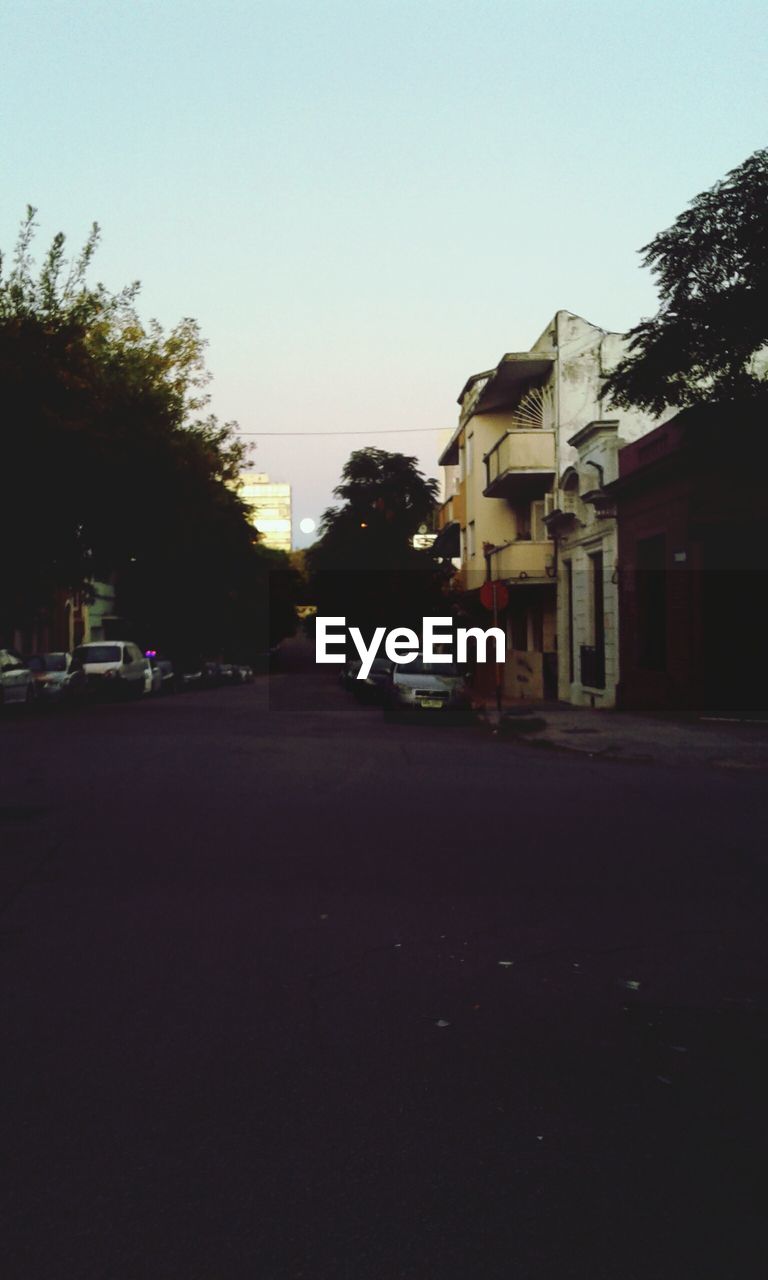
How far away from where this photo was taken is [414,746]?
19.0m

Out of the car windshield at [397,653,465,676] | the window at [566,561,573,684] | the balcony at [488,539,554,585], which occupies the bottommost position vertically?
the car windshield at [397,653,465,676]

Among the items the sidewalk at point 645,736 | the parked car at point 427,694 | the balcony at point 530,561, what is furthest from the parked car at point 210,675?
the sidewalk at point 645,736

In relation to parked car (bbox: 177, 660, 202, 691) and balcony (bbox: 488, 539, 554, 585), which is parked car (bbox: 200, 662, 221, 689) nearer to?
parked car (bbox: 177, 660, 202, 691)

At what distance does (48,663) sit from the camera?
3616cm

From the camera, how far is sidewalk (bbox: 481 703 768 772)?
1749 cm

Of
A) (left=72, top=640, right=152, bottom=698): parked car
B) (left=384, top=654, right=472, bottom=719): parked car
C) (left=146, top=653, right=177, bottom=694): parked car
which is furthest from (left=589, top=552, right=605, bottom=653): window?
(left=146, top=653, right=177, bottom=694): parked car

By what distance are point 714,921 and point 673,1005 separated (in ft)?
5.78

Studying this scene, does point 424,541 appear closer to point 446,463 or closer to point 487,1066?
point 446,463

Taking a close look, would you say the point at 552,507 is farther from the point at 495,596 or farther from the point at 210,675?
the point at 210,675

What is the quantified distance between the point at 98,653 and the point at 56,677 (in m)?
4.64

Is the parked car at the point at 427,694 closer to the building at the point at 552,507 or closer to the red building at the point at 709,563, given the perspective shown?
the building at the point at 552,507

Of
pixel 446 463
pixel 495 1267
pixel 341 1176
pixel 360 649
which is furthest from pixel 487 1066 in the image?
pixel 446 463

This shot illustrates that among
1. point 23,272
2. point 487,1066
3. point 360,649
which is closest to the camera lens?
point 487,1066

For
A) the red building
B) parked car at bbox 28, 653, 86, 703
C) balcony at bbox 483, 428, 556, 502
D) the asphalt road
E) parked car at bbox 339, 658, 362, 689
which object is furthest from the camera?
parked car at bbox 339, 658, 362, 689
